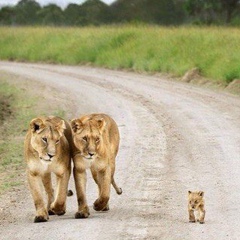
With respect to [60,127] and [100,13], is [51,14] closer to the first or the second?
[100,13]

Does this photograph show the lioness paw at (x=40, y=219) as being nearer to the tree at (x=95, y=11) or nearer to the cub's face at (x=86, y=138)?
the cub's face at (x=86, y=138)

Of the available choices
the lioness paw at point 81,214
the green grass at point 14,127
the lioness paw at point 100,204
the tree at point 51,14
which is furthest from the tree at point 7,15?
the lioness paw at point 81,214

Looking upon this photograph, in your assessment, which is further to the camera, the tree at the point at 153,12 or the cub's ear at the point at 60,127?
the tree at the point at 153,12

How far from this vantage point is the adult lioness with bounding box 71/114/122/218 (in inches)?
396

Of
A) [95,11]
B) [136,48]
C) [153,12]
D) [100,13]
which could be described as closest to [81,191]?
[136,48]

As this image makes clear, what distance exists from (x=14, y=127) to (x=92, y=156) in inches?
404

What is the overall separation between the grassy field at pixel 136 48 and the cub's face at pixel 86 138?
16.7 metres

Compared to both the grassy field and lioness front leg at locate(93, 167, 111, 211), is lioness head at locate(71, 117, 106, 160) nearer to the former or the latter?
lioness front leg at locate(93, 167, 111, 211)

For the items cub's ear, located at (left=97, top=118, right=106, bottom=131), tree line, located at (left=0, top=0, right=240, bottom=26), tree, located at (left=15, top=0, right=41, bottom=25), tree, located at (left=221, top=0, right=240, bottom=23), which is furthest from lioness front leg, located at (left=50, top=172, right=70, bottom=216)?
tree, located at (left=15, top=0, right=41, bottom=25)

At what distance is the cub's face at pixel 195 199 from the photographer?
9953mm

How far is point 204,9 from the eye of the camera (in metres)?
58.5

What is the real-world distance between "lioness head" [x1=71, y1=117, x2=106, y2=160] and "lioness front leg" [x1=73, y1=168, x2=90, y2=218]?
22cm

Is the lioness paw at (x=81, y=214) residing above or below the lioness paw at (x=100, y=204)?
below

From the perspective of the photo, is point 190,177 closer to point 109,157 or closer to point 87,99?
point 109,157
